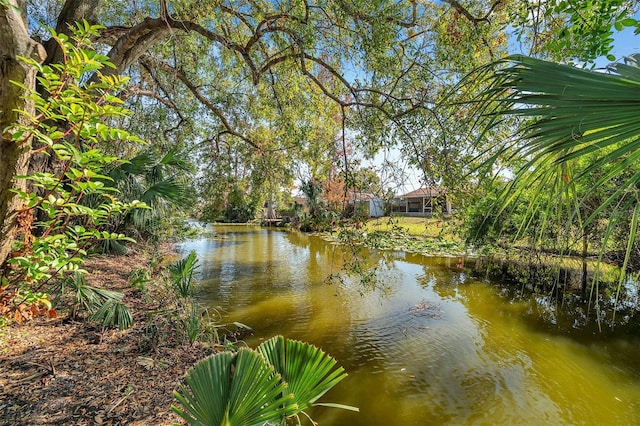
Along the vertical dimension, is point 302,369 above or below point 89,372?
above

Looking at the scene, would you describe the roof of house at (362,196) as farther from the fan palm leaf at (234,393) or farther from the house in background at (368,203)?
the fan palm leaf at (234,393)

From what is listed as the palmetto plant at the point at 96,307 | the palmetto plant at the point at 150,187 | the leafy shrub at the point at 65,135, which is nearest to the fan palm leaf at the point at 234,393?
the leafy shrub at the point at 65,135

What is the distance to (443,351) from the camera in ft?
15.1

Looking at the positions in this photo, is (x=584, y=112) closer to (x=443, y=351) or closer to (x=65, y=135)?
(x=65, y=135)

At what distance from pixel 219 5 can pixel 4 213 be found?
3471 millimetres

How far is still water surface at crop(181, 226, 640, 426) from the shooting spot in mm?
3309

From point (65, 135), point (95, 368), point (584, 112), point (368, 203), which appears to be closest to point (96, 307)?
point (95, 368)

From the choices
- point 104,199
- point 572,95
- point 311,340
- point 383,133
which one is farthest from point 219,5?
point 311,340

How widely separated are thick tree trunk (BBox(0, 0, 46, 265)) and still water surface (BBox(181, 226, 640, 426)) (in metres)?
3.29

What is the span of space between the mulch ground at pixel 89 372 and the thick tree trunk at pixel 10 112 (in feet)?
3.81

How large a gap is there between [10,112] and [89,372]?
7.27ft

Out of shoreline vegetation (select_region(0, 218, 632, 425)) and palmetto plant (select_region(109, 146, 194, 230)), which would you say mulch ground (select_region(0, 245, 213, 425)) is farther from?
palmetto plant (select_region(109, 146, 194, 230))

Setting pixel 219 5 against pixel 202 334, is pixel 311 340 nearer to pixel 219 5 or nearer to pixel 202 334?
pixel 202 334

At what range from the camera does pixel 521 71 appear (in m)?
1.08
